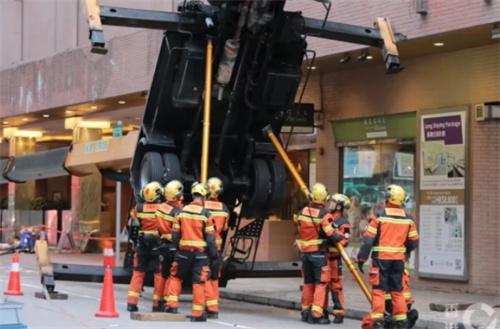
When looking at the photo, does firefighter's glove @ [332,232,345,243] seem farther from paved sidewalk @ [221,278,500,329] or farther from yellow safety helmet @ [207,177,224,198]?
yellow safety helmet @ [207,177,224,198]

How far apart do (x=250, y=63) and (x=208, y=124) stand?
1.03 metres

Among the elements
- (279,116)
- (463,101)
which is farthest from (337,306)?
(463,101)

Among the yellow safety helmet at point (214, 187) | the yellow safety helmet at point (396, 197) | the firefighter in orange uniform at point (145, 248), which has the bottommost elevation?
the firefighter in orange uniform at point (145, 248)

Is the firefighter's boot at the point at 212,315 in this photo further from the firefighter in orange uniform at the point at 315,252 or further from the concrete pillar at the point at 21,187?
the concrete pillar at the point at 21,187

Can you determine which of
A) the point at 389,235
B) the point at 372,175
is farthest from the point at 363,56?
the point at 389,235

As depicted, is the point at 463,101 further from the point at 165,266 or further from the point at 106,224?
the point at 106,224

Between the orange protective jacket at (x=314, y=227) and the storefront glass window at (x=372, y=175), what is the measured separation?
18.4ft

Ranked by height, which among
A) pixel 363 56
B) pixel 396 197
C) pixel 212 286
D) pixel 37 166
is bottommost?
pixel 212 286

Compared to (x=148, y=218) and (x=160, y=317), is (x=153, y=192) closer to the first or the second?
(x=148, y=218)

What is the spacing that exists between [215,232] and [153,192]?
122cm

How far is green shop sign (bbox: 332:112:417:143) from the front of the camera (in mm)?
18531

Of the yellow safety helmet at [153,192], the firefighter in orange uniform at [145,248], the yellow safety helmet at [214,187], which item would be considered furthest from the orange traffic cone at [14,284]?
the yellow safety helmet at [214,187]

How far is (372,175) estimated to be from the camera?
64.5ft

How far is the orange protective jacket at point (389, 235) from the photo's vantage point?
11836 mm
